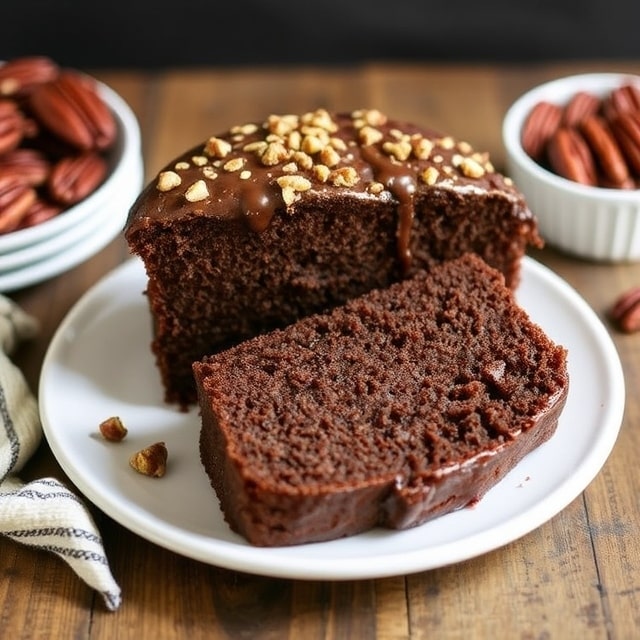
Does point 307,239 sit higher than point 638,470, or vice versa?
point 307,239

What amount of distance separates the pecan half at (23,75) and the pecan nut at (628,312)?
2.10 metres

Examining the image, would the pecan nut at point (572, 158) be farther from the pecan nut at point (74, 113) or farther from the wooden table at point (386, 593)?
the pecan nut at point (74, 113)

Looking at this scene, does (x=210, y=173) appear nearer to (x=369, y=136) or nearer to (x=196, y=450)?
(x=369, y=136)

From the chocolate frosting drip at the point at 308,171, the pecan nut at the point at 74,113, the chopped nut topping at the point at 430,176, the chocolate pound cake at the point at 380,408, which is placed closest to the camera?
the chocolate pound cake at the point at 380,408

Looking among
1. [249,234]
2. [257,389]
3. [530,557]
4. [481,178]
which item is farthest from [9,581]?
[481,178]

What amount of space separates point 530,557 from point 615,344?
89 centimetres

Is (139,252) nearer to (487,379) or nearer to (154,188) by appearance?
(154,188)

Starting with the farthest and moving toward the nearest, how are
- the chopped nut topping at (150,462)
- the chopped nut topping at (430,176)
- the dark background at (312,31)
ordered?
the dark background at (312,31) < the chopped nut topping at (430,176) < the chopped nut topping at (150,462)

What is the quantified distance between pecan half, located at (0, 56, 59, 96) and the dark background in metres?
0.79

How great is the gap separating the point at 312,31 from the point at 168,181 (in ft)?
6.59

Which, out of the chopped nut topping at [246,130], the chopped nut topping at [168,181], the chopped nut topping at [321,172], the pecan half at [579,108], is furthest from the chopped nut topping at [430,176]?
the pecan half at [579,108]

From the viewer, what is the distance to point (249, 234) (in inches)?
102

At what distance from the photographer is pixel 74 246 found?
3.25m

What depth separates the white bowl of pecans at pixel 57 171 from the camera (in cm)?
310
